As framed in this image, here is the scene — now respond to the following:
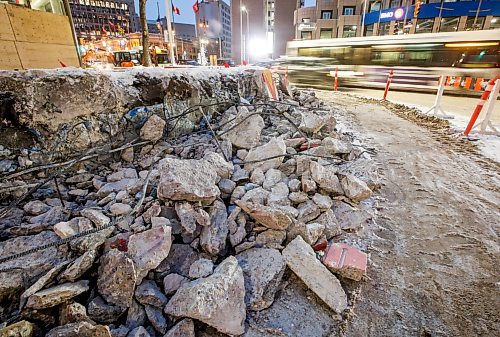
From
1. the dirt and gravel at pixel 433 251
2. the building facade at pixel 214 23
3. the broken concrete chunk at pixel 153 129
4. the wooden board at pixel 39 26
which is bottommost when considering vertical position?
the dirt and gravel at pixel 433 251

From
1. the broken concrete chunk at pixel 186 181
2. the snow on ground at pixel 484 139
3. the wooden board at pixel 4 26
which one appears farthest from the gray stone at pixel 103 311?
the wooden board at pixel 4 26

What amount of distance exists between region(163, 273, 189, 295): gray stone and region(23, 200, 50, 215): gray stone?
1.17 metres

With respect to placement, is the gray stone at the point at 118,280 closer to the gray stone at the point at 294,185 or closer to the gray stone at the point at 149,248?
the gray stone at the point at 149,248

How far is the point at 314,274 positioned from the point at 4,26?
884cm

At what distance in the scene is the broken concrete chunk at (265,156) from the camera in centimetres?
285

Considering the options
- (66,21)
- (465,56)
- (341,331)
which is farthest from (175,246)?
(465,56)

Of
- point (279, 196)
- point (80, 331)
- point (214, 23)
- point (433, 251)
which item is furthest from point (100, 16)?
point (433, 251)

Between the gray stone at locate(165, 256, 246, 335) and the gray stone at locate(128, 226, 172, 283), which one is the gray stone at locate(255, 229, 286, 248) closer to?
the gray stone at locate(165, 256, 246, 335)

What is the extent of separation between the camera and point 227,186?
2.40 metres

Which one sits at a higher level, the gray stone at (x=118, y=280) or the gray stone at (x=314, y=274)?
the gray stone at (x=118, y=280)

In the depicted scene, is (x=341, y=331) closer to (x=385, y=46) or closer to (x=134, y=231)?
(x=134, y=231)

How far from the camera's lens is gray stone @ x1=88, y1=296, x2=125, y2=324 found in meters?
1.42

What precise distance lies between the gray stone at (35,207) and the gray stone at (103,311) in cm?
94

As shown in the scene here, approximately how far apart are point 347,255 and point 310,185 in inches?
A: 31.0
